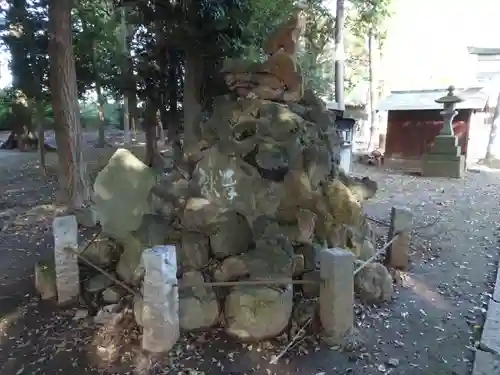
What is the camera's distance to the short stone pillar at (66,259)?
12.1ft

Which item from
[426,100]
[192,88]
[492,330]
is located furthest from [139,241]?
[426,100]

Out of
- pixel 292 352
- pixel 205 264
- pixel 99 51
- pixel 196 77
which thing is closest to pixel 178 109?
pixel 196 77

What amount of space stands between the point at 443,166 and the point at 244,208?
948 centimetres

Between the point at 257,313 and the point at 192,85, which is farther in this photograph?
the point at 192,85

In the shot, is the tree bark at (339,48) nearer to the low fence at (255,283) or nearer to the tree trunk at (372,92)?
the tree trunk at (372,92)

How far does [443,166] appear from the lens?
11.4m

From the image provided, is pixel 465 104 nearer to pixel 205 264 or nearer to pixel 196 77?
pixel 196 77

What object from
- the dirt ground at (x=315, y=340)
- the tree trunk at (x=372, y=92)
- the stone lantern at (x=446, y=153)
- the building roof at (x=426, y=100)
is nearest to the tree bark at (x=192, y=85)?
the dirt ground at (x=315, y=340)

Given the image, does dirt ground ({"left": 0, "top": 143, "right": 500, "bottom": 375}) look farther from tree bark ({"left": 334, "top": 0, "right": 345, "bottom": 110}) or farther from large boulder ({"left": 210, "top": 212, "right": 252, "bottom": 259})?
tree bark ({"left": 334, "top": 0, "right": 345, "bottom": 110})

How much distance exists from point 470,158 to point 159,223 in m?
15.3

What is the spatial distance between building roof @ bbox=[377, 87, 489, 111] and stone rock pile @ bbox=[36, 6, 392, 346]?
10.2 meters

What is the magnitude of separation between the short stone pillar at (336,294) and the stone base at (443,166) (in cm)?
951

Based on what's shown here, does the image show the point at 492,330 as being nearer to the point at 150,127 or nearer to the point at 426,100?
the point at 150,127

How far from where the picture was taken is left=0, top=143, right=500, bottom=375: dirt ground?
2953mm
